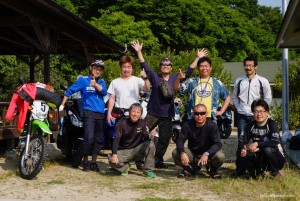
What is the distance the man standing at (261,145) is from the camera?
6.07 meters

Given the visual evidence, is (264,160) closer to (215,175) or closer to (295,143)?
(215,175)

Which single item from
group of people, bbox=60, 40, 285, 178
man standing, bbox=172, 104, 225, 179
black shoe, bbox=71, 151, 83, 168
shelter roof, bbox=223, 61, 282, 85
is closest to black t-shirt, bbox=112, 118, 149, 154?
group of people, bbox=60, 40, 285, 178

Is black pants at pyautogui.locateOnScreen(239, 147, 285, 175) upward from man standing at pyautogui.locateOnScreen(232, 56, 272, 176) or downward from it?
downward

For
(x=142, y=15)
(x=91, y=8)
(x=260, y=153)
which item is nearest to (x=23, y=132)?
(x=260, y=153)

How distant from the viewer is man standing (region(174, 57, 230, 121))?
679cm

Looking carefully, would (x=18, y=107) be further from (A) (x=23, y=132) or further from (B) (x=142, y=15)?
(B) (x=142, y=15)

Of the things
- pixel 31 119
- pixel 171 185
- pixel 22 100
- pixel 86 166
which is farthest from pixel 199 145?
pixel 22 100

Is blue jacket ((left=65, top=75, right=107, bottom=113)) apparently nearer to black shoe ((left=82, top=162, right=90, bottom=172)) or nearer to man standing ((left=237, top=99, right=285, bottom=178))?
black shoe ((left=82, top=162, right=90, bottom=172))

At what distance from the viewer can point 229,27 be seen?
44.1 metres

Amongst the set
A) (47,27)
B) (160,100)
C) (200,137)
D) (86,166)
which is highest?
(47,27)

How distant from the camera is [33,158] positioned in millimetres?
6426

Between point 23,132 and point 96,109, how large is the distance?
115 cm

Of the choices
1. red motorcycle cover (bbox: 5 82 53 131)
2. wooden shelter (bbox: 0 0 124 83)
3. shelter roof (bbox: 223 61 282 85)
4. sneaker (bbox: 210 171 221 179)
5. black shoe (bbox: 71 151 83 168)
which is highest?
shelter roof (bbox: 223 61 282 85)

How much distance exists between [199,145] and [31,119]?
2.46 m
